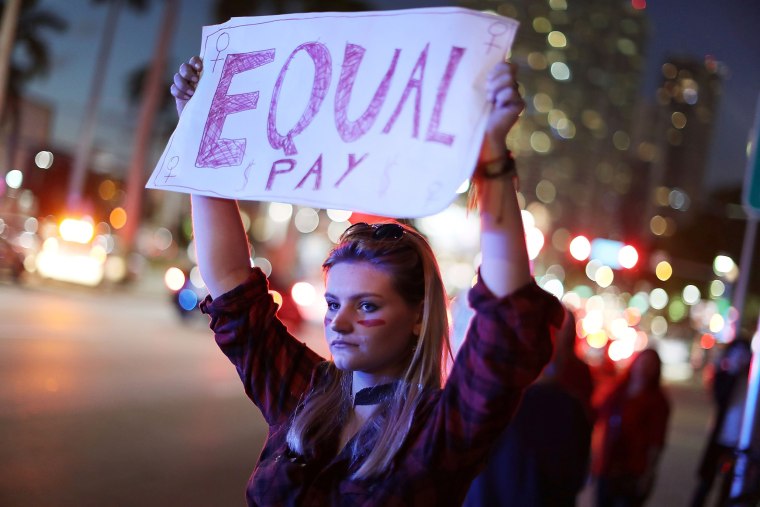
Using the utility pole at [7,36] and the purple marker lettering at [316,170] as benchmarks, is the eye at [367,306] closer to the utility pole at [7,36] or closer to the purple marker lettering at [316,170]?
the purple marker lettering at [316,170]

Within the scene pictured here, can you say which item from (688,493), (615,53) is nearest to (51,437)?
(688,493)

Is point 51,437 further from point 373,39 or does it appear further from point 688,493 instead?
point 688,493

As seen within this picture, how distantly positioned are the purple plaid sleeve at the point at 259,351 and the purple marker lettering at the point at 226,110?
369 mm

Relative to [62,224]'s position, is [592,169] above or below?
above

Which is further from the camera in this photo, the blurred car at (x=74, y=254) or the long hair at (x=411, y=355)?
the blurred car at (x=74, y=254)

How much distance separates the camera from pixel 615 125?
3910 inches

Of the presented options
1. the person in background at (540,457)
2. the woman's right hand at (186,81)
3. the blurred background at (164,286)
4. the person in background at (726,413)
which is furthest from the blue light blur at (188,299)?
the woman's right hand at (186,81)

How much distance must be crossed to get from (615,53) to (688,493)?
59.1 meters

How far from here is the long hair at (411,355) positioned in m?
2.30

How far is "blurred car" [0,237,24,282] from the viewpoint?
13.9m

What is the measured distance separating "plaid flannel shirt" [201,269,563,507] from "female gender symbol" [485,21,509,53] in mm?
552

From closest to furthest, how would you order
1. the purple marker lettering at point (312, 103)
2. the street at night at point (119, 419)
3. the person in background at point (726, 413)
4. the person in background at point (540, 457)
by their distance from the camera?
the purple marker lettering at point (312, 103) < the person in background at point (540, 457) < the street at night at point (119, 419) < the person in background at point (726, 413)

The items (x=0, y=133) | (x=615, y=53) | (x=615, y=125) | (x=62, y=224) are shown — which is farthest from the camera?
(x=615, y=125)

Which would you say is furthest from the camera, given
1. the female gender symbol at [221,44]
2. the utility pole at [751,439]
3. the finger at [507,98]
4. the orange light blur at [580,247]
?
the orange light blur at [580,247]
